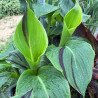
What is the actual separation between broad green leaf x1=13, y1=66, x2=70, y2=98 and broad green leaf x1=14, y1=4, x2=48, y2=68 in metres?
0.08

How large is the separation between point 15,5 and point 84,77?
10.6ft

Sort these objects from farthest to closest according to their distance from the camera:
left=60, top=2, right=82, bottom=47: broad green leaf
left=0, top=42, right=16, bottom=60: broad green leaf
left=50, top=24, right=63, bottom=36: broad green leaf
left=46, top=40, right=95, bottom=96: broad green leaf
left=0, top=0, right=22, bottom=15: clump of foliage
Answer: left=0, top=0, right=22, bottom=15: clump of foliage
left=50, top=24, right=63, bottom=36: broad green leaf
left=0, top=42, right=16, bottom=60: broad green leaf
left=60, top=2, right=82, bottom=47: broad green leaf
left=46, top=40, right=95, bottom=96: broad green leaf

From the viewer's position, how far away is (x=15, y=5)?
137 inches

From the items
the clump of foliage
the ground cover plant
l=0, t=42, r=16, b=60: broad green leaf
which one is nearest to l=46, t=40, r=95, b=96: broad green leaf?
the ground cover plant

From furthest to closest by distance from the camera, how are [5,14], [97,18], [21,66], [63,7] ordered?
1. [5,14]
2. [97,18]
3. [63,7]
4. [21,66]

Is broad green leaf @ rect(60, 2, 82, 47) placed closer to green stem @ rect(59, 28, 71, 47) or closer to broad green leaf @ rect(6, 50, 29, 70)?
Result: green stem @ rect(59, 28, 71, 47)

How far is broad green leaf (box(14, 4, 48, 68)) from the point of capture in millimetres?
612

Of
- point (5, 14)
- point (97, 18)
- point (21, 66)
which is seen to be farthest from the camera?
point (5, 14)

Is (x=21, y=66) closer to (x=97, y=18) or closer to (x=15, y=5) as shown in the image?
(x=97, y=18)

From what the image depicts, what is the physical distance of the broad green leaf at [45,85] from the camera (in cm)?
63

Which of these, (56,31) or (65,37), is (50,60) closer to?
(65,37)

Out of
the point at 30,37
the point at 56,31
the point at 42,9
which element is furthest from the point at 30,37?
the point at 56,31

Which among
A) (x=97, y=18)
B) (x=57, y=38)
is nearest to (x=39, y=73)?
(x=57, y=38)

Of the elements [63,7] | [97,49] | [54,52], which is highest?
[63,7]
